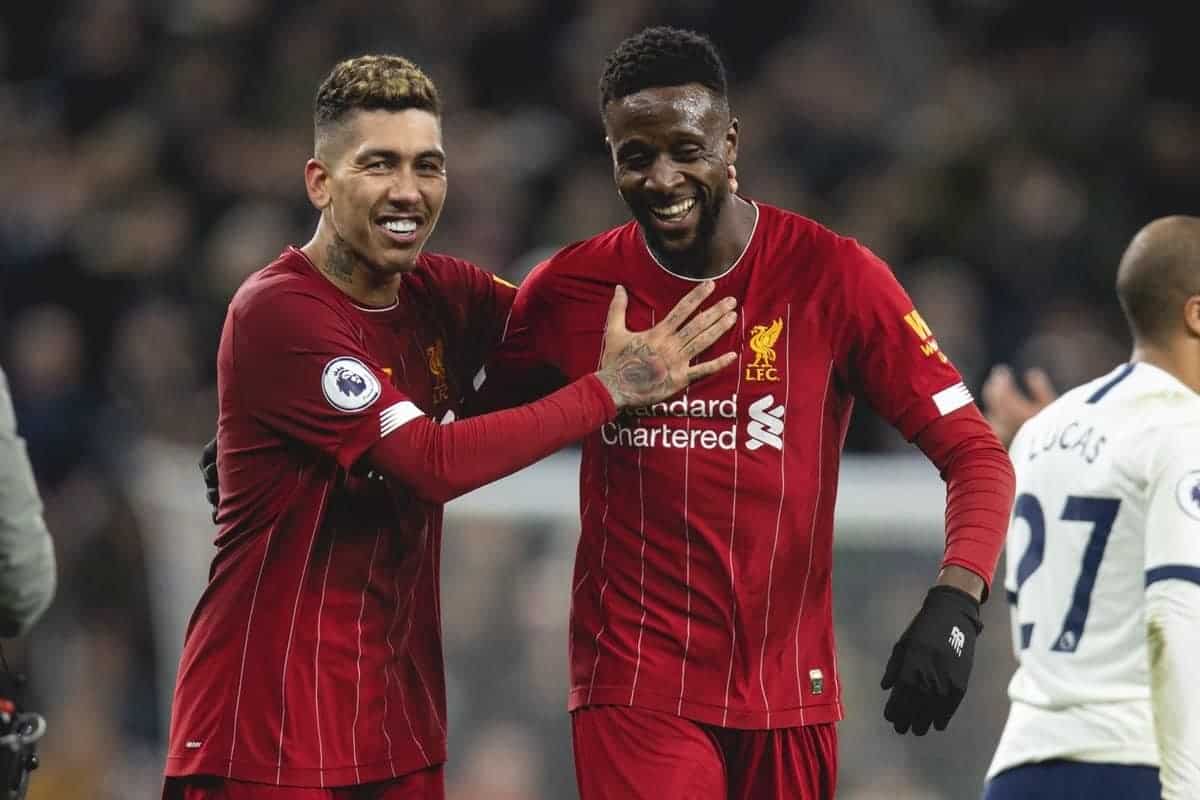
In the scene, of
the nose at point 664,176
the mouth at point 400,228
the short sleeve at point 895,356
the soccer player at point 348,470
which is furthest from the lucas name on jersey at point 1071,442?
the mouth at point 400,228

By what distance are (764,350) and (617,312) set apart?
12.8 inches

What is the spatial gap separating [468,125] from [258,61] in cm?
123

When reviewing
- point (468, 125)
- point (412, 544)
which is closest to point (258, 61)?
point (468, 125)

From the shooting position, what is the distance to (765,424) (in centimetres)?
438

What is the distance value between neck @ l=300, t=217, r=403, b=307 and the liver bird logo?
82 cm

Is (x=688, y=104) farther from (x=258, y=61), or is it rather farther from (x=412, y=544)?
(x=258, y=61)

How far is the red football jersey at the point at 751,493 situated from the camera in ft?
14.3

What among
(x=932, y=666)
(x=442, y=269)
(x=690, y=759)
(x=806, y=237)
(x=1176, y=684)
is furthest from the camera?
(x=442, y=269)

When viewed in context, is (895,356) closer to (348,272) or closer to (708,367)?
(708,367)

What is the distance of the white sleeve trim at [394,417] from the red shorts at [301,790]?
769mm

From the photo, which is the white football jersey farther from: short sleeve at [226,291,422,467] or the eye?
short sleeve at [226,291,422,467]

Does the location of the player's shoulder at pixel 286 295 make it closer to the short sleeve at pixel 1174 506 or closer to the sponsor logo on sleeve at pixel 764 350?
the sponsor logo on sleeve at pixel 764 350

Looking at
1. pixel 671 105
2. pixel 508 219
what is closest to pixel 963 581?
pixel 671 105

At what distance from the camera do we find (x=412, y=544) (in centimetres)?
458
